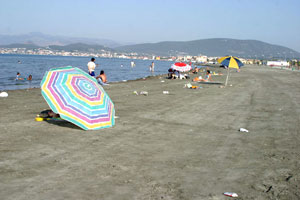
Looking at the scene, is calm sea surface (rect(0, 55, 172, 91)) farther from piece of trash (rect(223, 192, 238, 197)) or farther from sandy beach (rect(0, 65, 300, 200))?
piece of trash (rect(223, 192, 238, 197))

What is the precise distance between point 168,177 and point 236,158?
187 cm

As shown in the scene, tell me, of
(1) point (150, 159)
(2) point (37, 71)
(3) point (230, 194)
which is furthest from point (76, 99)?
(2) point (37, 71)

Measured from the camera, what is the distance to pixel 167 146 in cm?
700

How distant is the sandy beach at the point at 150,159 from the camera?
4.55 metres

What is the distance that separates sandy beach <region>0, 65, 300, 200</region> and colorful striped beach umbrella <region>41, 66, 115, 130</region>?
0.35 meters

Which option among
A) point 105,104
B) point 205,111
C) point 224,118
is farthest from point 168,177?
point 205,111

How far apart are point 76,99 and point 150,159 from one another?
2.66 metres

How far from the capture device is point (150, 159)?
6.00 meters

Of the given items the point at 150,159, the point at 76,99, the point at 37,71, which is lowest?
the point at 37,71

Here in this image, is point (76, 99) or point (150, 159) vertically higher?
point (76, 99)

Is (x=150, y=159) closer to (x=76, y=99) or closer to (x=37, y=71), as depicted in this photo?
(x=76, y=99)

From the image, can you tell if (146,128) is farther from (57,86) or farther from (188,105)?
(188,105)

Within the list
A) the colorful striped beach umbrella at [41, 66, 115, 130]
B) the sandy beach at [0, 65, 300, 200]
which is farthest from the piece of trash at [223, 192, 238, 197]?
the colorful striped beach umbrella at [41, 66, 115, 130]

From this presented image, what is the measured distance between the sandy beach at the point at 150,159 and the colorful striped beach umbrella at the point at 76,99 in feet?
1.15
